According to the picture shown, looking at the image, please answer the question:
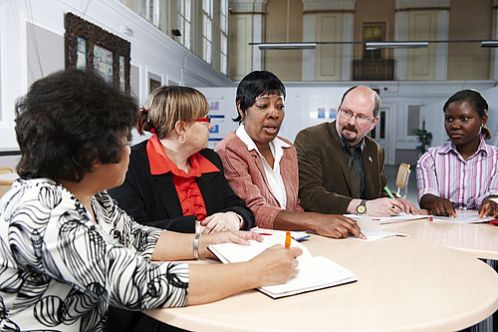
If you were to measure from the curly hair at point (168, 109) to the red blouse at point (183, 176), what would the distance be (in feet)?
0.20

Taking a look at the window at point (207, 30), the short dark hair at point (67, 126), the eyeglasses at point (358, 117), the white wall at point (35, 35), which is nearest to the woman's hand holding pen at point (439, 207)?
the eyeglasses at point (358, 117)

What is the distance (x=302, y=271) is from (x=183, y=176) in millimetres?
686

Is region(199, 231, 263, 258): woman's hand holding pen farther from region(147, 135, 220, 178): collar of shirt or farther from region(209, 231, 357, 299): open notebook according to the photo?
region(147, 135, 220, 178): collar of shirt

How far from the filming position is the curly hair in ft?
5.55

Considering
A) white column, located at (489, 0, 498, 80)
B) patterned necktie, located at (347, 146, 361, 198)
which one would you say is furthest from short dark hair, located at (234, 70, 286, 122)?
white column, located at (489, 0, 498, 80)

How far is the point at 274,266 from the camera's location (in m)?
1.05

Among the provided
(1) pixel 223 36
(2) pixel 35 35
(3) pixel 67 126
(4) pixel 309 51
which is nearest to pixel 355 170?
(3) pixel 67 126

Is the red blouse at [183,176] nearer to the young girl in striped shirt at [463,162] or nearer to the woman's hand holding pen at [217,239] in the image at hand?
the woman's hand holding pen at [217,239]

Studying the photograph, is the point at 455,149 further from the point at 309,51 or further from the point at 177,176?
the point at 309,51

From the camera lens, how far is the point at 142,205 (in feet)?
5.12

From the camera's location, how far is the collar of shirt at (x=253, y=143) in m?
2.07

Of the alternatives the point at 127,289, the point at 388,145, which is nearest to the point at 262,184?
the point at 127,289

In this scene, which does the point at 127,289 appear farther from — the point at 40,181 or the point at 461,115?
the point at 461,115

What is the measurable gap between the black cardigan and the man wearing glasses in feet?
2.33
